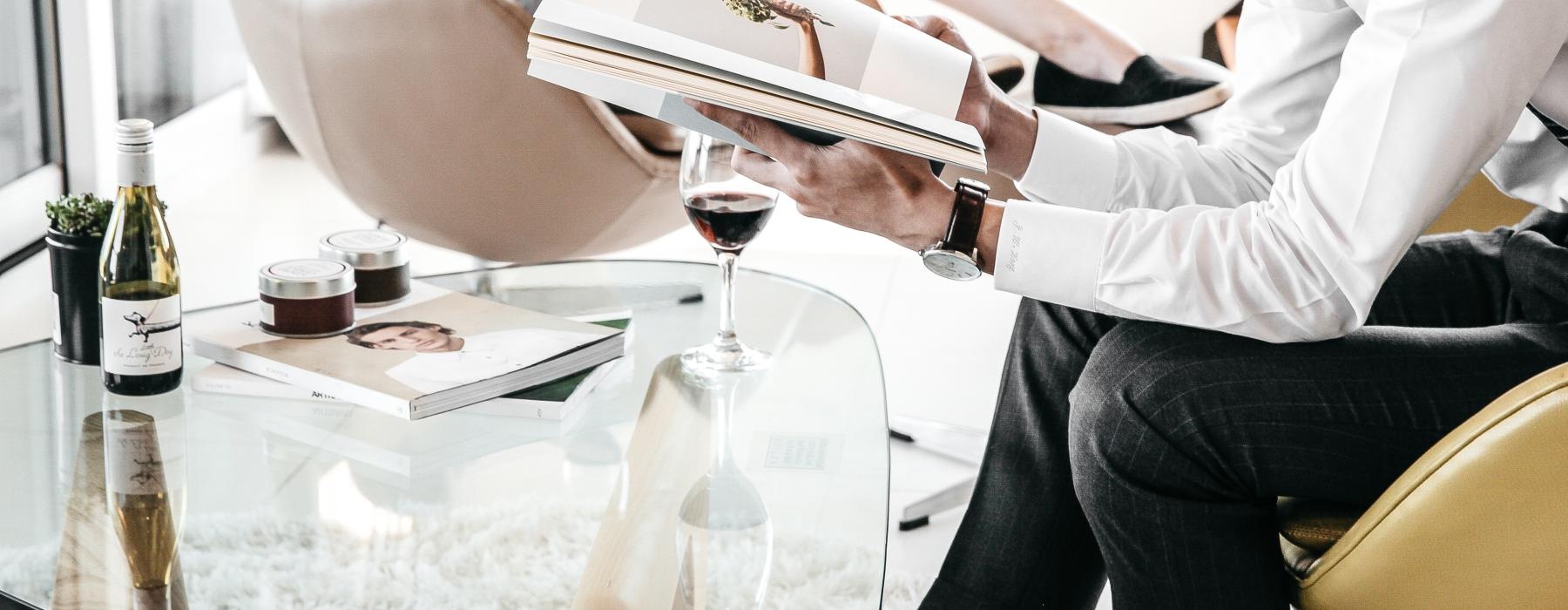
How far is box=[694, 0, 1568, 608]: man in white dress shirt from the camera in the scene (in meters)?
0.82

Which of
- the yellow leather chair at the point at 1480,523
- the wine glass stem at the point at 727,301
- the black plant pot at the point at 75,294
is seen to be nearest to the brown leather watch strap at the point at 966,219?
the wine glass stem at the point at 727,301

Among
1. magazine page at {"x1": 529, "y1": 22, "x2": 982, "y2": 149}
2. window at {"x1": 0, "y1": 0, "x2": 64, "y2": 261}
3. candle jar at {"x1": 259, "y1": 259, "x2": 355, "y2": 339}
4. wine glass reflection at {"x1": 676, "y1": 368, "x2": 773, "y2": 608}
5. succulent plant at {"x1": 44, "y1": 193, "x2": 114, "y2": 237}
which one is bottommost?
window at {"x1": 0, "y1": 0, "x2": 64, "y2": 261}

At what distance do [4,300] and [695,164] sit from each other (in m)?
1.66

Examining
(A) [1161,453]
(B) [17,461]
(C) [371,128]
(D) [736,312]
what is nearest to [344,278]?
(B) [17,461]

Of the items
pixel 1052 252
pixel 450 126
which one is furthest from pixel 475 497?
pixel 450 126

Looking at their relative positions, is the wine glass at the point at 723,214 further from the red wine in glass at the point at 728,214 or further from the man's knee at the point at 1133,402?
the man's knee at the point at 1133,402

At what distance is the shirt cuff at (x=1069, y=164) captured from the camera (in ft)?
3.87

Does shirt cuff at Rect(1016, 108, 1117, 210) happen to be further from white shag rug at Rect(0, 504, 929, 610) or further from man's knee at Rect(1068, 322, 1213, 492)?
white shag rug at Rect(0, 504, 929, 610)

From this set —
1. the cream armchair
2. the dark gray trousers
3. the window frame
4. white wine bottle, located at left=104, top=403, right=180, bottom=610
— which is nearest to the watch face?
the dark gray trousers

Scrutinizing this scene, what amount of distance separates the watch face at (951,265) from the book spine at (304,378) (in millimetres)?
393

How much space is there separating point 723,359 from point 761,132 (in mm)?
252

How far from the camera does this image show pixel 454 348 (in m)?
1.00

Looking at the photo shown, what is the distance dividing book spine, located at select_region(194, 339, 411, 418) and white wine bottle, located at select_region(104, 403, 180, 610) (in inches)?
3.0

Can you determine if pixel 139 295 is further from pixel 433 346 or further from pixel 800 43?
pixel 800 43
